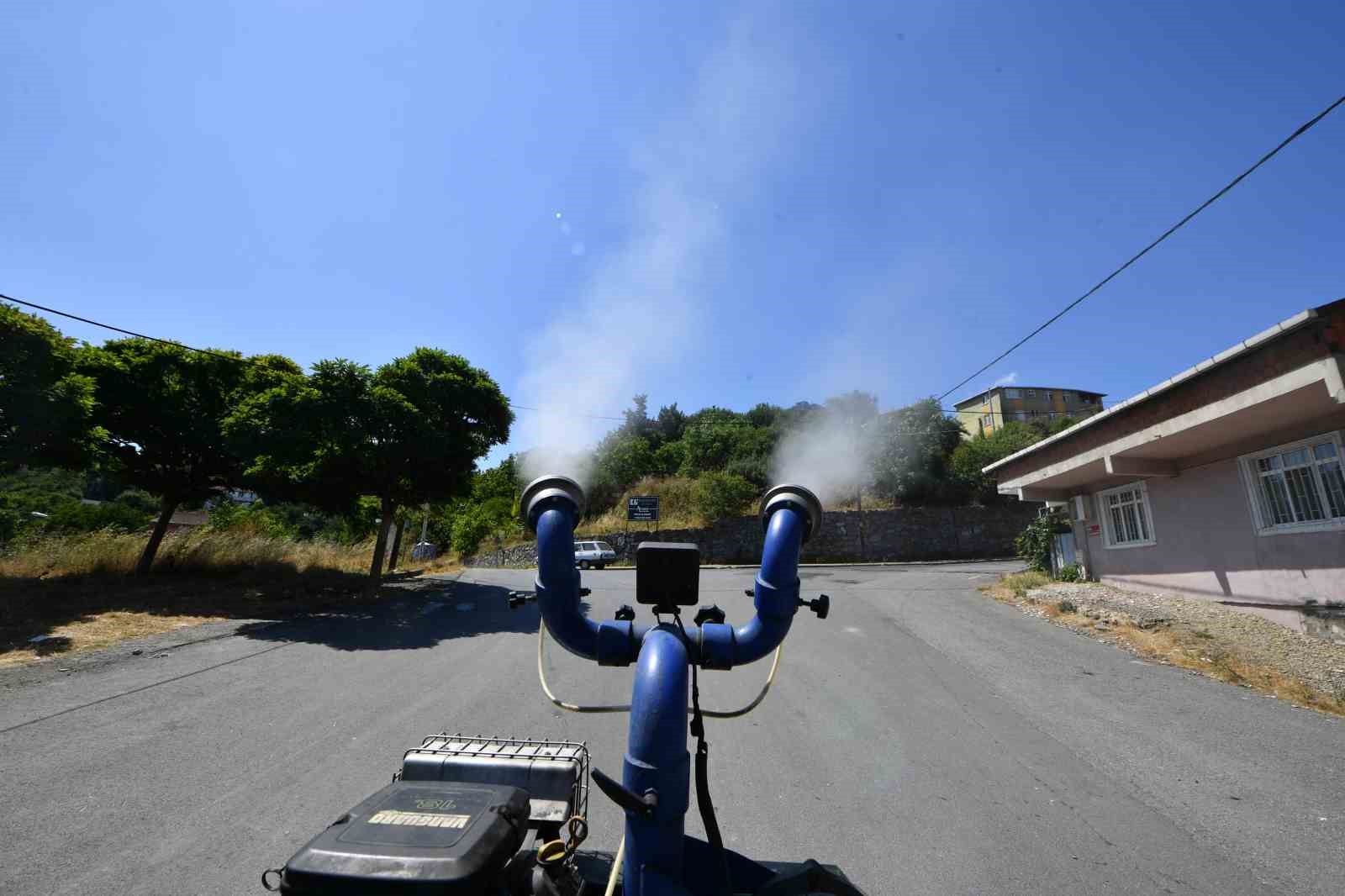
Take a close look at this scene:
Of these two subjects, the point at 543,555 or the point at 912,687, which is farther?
the point at 912,687

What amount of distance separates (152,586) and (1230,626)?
820 inches

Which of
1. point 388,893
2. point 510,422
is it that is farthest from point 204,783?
point 510,422

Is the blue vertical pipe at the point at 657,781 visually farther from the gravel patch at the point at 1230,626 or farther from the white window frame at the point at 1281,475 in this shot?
the white window frame at the point at 1281,475

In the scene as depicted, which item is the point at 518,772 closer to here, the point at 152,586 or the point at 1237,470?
the point at 1237,470

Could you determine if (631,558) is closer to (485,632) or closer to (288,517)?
(485,632)

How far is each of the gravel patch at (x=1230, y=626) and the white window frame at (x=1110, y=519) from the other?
3.24 feet

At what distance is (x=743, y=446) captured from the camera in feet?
120

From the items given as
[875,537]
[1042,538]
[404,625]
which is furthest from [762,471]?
[404,625]

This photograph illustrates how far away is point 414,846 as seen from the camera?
1.48 metres

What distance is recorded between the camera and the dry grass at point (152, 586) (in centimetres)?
902

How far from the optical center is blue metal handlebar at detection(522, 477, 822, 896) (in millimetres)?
1521

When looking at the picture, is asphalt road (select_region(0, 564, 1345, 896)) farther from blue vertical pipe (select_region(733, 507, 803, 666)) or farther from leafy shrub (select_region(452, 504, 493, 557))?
leafy shrub (select_region(452, 504, 493, 557))

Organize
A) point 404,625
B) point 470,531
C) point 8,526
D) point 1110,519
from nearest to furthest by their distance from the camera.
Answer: point 404,625 < point 1110,519 < point 8,526 < point 470,531

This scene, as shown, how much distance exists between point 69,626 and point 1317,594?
736 inches
